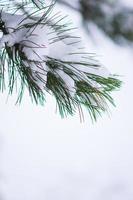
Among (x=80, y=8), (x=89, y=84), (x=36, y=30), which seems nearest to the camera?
(x=36, y=30)

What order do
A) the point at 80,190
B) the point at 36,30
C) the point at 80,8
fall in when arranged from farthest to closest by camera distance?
the point at 80,190, the point at 80,8, the point at 36,30

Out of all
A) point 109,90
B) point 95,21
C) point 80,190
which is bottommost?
point 109,90

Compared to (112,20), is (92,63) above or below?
below

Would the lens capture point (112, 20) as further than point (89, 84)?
Yes

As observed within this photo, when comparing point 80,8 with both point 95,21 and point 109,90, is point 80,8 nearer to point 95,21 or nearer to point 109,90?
point 95,21

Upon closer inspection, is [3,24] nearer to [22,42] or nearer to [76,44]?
[22,42]

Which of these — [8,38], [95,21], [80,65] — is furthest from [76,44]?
[95,21]
